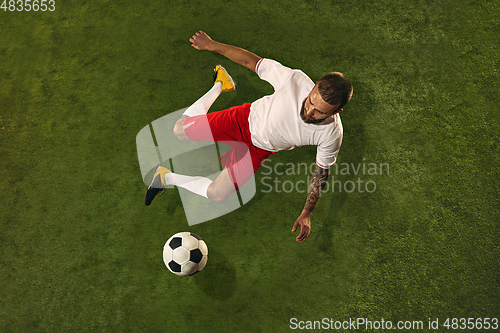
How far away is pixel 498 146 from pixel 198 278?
12.6 ft

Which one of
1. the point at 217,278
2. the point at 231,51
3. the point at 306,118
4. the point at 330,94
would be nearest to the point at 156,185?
the point at 217,278

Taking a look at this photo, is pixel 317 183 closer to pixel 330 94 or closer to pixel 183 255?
pixel 330 94

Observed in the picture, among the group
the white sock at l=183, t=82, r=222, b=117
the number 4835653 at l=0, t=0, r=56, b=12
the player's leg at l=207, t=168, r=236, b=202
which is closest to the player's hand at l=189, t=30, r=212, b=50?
the white sock at l=183, t=82, r=222, b=117

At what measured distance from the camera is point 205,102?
3.13 meters

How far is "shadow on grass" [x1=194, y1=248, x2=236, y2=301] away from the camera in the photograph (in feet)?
10.0

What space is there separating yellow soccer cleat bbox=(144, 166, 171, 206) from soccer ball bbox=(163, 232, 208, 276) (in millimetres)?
582

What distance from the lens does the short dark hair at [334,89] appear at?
1.96m

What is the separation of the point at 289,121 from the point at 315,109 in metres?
0.31

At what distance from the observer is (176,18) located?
352 centimetres

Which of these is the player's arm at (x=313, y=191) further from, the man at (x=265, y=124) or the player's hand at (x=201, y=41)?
the player's hand at (x=201, y=41)

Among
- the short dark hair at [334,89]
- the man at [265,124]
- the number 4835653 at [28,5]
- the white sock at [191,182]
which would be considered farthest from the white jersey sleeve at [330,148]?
the number 4835653 at [28,5]

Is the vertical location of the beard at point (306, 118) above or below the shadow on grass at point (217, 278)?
above

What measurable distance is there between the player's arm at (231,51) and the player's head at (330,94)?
0.87m

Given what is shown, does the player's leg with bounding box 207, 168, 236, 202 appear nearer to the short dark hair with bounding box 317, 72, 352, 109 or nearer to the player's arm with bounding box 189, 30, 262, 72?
the player's arm with bounding box 189, 30, 262, 72
